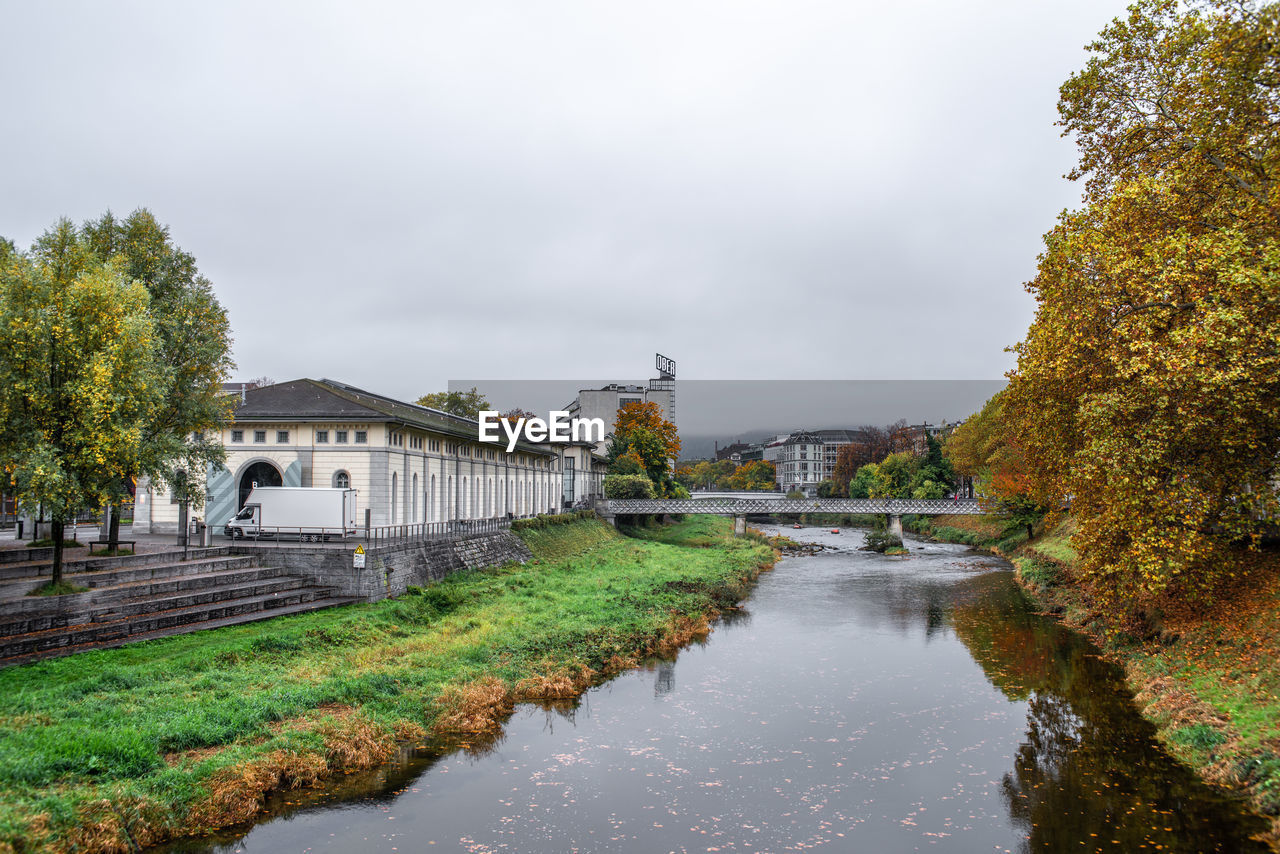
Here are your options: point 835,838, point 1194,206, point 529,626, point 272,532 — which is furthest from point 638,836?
point 272,532

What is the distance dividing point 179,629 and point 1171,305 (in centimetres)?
2254

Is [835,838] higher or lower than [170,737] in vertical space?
lower

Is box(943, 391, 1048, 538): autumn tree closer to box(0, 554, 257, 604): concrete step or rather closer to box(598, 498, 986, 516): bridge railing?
box(598, 498, 986, 516): bridge railing

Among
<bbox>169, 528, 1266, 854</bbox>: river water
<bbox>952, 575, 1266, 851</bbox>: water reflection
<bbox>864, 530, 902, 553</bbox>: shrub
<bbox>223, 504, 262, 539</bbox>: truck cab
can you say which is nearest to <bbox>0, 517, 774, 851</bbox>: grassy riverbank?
<bbox>169, 528, 1266, 854</bbox>: river water

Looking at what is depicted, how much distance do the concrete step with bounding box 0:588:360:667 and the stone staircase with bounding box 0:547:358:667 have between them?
0.06 ft

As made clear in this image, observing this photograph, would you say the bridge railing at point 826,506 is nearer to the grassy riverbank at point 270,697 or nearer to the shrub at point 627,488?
the shrub at point 627,488

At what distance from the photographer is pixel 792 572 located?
4362 centimetres

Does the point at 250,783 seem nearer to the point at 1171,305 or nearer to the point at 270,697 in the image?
the point at 270,697

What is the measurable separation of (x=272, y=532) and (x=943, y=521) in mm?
60816

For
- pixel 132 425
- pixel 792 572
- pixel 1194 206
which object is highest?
pixel 1194 206

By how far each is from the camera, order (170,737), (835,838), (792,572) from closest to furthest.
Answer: (835,838)
(170,737)
(792,572)

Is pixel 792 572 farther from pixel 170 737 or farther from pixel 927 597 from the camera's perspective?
pixel 170 737

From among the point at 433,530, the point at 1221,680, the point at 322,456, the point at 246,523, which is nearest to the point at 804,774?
the point at 1221,680

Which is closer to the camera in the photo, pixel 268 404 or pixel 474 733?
pixel 474 733
